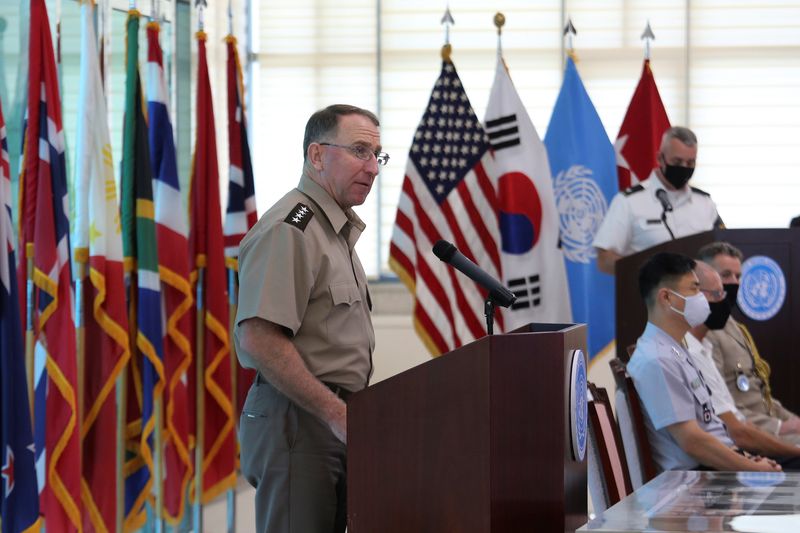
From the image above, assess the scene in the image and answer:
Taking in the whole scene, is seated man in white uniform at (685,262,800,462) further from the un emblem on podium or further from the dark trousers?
the dark trousers

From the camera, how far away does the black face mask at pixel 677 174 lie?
4941mm

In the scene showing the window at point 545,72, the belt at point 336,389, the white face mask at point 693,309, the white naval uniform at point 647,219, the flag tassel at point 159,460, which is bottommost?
the flag tassel at point 159,460

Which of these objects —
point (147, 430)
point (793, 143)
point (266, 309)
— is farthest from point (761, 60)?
point (266, 309)

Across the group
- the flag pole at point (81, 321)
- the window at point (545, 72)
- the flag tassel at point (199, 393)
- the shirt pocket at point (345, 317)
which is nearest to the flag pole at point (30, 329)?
the flag pole at point (81, 321)

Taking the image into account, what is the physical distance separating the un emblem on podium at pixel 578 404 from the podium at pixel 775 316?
2346 millimetres


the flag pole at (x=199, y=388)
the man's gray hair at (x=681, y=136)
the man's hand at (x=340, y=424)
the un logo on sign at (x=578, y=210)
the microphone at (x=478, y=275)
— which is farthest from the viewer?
the un logo on sign at (x=578, y=210)

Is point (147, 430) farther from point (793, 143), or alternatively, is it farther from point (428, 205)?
point (793, 143)

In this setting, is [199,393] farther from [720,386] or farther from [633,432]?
[720,386]

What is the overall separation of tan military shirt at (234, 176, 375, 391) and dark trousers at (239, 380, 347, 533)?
0.11 meters

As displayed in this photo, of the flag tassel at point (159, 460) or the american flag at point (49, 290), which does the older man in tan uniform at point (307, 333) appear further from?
the flag tassel at point (159, 460)

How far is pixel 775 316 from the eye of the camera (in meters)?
4.58

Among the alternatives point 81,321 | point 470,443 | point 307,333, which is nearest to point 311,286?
point 307,333

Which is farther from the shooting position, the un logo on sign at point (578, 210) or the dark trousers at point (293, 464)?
the un logo on sign at point (578, 210)

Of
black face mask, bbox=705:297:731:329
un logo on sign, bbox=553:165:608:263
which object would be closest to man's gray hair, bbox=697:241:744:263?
black face mask, bbox=705:297:731:329
